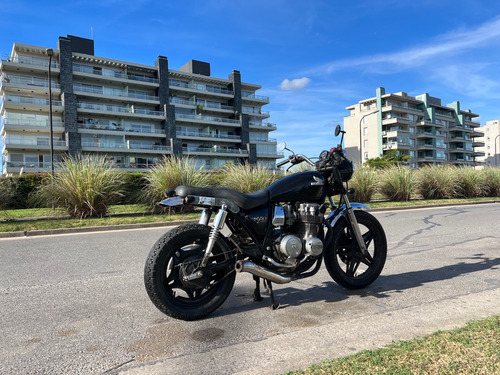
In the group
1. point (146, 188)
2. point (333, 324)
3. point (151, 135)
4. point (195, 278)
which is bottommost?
point (333, 324)

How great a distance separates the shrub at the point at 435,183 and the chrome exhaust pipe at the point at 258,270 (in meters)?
18.0

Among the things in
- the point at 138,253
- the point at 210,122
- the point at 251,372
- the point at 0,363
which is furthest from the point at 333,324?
the point at 210,122

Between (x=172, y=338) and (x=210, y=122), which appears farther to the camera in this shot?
(x=210, y=122)

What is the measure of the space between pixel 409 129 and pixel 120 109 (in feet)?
199

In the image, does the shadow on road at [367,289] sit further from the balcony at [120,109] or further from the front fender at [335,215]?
the balcony at [120,109]

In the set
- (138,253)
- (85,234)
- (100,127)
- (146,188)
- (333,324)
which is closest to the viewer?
(333,324)

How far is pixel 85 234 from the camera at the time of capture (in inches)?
375

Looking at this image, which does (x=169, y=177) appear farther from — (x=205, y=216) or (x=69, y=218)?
(x=205, y=216)

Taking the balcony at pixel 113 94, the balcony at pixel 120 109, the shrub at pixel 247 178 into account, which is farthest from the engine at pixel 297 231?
the balcony at pixel 113 94

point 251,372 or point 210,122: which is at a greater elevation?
point 210,122

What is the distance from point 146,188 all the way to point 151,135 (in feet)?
157

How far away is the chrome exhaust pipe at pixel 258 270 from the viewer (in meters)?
3.44

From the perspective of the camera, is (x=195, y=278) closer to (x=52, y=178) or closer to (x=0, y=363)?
(x=0, y=363)

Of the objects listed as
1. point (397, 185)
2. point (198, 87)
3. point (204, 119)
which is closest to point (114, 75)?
point (198, 87)
